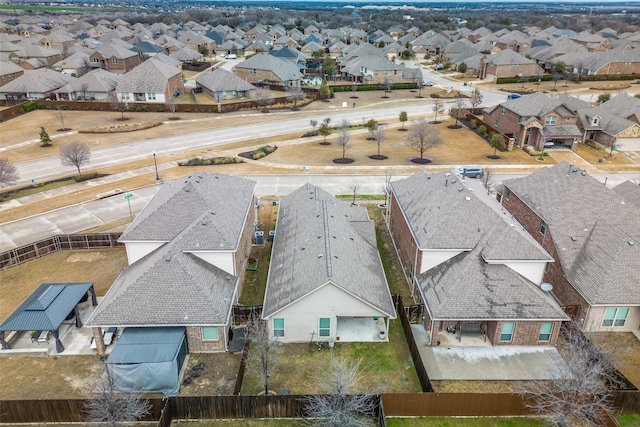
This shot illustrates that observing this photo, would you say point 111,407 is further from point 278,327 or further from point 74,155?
point 74,155

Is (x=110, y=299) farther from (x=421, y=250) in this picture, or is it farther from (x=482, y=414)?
(x=482, y=414)

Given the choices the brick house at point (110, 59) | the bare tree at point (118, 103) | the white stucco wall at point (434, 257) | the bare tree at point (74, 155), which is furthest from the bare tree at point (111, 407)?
the brick house at point (110, 59)

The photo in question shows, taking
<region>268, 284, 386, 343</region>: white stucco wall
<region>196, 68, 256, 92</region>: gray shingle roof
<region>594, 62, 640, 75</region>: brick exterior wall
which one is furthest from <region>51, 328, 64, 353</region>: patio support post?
<region>594, 62, 640, 75</region>: brick exterior wall

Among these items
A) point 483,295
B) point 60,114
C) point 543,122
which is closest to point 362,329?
point 483,295

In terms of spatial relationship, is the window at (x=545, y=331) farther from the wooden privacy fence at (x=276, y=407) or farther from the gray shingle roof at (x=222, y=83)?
the gray shingle roof at (x=222, y=83)

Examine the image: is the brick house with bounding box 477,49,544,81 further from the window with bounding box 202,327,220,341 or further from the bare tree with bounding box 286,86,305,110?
the window with bounding box 202,327,220,341

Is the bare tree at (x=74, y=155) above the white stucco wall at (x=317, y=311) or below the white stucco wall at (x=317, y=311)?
above

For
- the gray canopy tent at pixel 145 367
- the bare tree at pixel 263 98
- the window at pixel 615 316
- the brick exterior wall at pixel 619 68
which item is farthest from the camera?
the brick exterior wall at pixel 619 68
